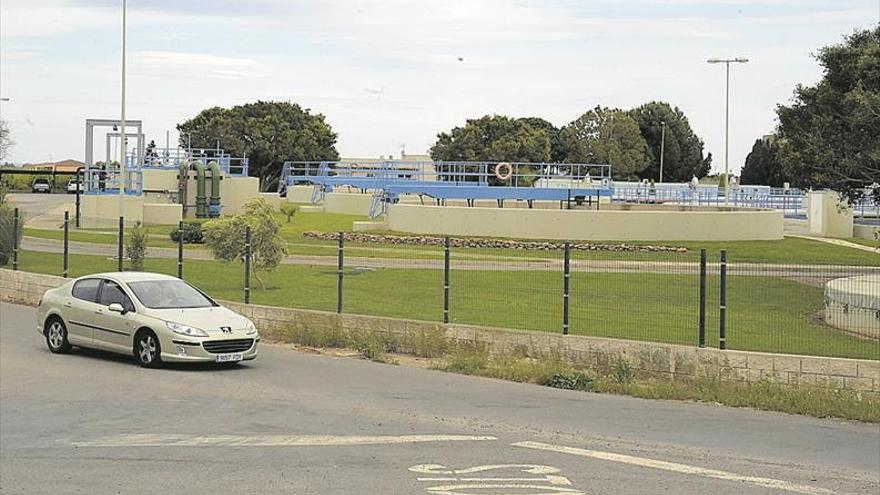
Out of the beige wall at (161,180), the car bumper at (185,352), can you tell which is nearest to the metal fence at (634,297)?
the car bumper at (185,352)

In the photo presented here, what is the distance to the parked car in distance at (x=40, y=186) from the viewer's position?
336ft

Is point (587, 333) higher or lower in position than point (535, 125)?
lower

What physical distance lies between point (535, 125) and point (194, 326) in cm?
10680

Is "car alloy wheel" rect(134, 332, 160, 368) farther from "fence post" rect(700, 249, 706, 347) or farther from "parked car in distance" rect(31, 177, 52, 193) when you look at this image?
"parked car in distance" rect(31, 177, 52, 193)

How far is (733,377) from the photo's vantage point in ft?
56.5

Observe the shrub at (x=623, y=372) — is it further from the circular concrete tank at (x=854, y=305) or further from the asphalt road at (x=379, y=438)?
the circular concrete tank at (x=854, y=305)

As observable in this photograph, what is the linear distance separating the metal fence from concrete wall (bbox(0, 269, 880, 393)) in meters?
0.39

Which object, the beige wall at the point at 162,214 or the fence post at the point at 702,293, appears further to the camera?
the beige wall at the point at 162,214

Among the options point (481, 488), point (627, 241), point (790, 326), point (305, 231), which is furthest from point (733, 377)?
point (305, 231)

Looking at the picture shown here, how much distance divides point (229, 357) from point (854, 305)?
34.6 feet

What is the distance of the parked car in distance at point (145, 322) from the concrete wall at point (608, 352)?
2.60m

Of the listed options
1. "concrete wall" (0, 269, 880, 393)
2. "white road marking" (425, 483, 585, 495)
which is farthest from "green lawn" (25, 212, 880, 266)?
"white road marking" (425, 483, 585, 495)

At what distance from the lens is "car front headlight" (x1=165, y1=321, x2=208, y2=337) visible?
18.2m

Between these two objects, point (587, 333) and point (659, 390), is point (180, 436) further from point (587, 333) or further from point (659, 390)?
point (587, 333)
